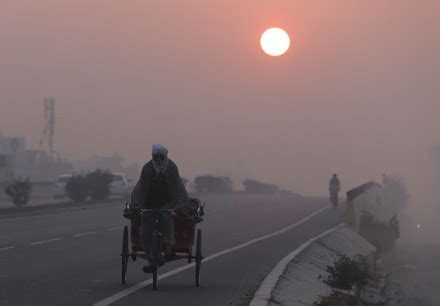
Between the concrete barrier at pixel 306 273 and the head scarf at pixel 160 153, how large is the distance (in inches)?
85.4

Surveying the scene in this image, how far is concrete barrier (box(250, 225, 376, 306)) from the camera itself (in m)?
16.3

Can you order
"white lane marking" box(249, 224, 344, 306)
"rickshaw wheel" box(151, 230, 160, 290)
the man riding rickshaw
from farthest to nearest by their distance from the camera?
1. the man riding rickshaw
2. "rickshaw wheel" box(151, 230, 160, 290)
3. "white lane marking" box(249, 224, 344, 306)

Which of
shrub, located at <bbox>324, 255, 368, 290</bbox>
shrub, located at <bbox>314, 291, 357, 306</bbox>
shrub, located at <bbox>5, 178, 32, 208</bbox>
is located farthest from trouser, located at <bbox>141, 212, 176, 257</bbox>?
shrub, located at <bbox>5, 178, 32, 208</bbox>

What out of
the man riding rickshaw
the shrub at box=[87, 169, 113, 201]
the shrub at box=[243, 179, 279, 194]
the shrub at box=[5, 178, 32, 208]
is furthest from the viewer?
the shrub at box=[243, 179, 279, 194]

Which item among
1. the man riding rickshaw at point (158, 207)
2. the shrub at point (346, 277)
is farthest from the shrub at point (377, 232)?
the man riding rickshaw at point (158, 207)

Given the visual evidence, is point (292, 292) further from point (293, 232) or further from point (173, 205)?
point (293, 232)

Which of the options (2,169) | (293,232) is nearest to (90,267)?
(293,232)

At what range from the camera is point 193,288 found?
17.8 meters

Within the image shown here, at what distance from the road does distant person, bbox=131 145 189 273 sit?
863mm

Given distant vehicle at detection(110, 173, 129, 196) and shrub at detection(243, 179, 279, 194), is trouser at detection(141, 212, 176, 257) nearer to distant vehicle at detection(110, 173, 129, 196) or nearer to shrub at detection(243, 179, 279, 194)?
distant vehicle at detection(110, 173, 129, 196)

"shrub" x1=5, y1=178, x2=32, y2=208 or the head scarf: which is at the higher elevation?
the head scarf

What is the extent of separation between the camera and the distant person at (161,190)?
17.3 m

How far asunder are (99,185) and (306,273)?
52.5 meters

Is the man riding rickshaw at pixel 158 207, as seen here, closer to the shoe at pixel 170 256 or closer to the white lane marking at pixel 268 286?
the shoe at pixel 170 256
